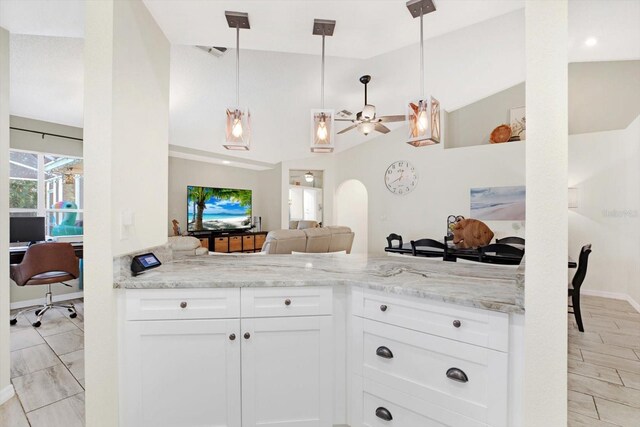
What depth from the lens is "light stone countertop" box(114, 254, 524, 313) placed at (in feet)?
4.16

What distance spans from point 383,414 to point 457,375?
44cm

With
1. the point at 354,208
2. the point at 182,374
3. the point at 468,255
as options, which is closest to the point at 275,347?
the point at 182,374

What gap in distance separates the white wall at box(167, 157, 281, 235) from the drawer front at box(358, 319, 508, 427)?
6.03 m

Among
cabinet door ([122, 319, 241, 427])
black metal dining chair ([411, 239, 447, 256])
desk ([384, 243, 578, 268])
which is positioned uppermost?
black metal dining chair ([411, 239, 447, 256])

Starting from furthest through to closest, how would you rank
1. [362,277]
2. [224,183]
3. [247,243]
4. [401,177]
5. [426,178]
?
[224,183] < [247,243] < [401,177] < [426,178] < [362,277]

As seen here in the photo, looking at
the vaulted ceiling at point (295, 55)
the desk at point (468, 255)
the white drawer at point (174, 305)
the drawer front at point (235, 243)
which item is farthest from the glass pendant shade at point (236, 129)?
the drawer front at point (235, 243)

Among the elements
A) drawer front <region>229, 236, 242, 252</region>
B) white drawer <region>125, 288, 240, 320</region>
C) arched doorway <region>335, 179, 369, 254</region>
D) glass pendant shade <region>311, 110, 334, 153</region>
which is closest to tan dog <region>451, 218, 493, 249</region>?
glass pendant shade <region>311, 110, 334, 153</region>

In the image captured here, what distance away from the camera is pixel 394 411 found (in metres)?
1.41

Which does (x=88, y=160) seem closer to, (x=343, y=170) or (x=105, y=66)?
(x=105, y=66)

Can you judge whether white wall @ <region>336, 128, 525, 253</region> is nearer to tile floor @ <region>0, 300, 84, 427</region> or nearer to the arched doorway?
the arched doorway

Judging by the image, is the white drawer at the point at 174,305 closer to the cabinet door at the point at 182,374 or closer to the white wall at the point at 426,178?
the cabinet door at the point at 182,374

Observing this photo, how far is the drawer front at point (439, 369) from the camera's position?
116cm

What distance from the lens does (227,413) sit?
4.88 feet

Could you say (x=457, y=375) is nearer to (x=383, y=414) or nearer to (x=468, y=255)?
(x=383, y=414)
